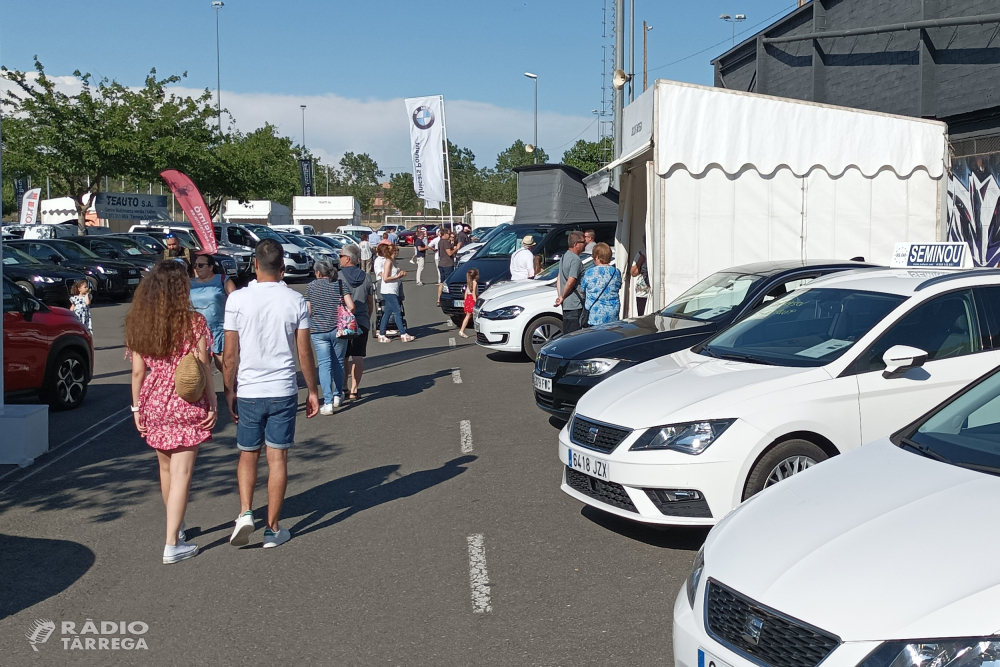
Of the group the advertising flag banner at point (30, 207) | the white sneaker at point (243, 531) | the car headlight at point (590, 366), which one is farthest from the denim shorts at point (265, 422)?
the advertising flag banner at point (30, 207)

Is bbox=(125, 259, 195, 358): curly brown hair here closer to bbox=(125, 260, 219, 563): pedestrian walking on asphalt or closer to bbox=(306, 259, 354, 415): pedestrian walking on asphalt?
bbox=(125, 260, 219, 563): pedestrian walking on asphalt

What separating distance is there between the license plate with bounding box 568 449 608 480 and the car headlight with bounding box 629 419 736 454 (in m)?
0.25

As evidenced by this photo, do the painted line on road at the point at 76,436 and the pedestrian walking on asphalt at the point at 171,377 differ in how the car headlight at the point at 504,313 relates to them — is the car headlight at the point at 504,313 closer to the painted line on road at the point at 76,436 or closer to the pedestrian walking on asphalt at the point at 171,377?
the painted line on road at the point at 76,436

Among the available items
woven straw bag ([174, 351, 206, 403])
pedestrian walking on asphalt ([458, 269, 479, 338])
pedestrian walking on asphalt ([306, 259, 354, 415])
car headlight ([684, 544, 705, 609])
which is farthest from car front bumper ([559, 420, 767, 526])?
pedestrian walking on asphalt ([458, 269, 479, 338])

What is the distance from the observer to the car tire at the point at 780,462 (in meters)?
5.20

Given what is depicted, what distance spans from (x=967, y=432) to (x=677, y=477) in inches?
65.5

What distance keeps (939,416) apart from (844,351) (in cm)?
158

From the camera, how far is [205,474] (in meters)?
7.52

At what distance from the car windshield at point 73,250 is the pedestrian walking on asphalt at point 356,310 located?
55.2 feet

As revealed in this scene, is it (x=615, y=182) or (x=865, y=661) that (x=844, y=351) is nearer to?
(x=865, y=661)

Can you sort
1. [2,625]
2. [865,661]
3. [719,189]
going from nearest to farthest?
[865,661] < [2,625] < [719,189]

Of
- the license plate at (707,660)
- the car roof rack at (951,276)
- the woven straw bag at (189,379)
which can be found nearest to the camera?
the license plate at (707,660)

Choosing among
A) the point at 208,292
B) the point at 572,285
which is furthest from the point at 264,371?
the point at 572,285

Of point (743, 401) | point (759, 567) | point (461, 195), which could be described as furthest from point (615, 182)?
point (461, 195)
